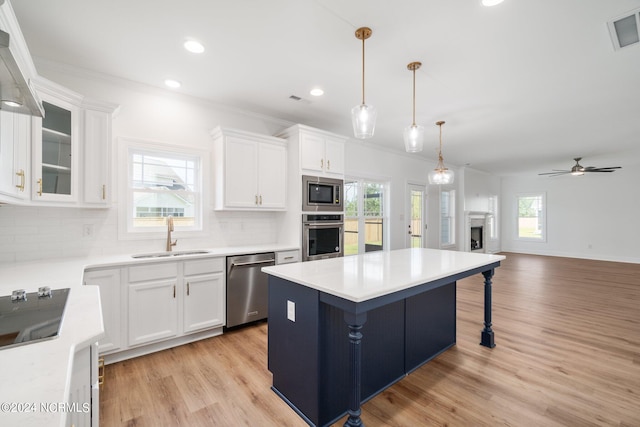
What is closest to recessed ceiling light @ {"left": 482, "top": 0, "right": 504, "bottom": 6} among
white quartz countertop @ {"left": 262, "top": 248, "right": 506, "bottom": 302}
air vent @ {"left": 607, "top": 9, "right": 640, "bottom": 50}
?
air vent @ {"left": 607, "top": 9, "right": 640, "bottom": 50}

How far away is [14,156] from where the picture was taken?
1.83 meters

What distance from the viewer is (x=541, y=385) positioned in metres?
2.24

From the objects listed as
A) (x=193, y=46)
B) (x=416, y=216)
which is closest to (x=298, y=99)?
(x=193, y=46)

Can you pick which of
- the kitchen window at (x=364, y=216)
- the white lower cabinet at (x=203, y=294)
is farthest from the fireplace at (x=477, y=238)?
the white lower cabinet at (x=203, y=294)

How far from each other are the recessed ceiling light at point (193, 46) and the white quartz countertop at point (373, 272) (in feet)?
6.28

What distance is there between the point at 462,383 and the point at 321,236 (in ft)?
7.47

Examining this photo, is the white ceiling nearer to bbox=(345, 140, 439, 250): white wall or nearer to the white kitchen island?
bbox=(345, 140, 439, 250): white wall

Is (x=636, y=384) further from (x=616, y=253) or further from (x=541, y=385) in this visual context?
(x=616, y=253)

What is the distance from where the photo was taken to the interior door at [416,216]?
644 cm

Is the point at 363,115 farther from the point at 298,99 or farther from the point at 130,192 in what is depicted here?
the point at 130,192

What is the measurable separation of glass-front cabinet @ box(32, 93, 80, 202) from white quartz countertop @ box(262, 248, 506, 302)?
A: 184cm

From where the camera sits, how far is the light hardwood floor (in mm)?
1894

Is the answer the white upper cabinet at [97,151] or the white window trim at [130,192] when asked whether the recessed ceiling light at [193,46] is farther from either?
the white window trim at [130,192]

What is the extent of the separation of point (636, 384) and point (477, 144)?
14.5 ft
